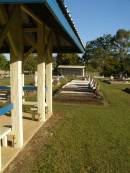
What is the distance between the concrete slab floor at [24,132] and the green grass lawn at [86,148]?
1.63 ft

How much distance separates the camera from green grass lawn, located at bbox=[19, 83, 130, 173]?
21.2ft

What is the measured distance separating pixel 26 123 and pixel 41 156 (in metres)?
3.34

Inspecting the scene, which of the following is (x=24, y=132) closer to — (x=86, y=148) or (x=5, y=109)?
(x=86, y=148)

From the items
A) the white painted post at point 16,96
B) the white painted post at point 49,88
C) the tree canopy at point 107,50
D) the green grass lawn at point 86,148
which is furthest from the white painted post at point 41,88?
the tree canopy at point 107,50

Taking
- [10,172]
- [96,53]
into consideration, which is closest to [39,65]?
[10,172]

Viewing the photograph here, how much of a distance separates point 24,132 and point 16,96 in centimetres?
205

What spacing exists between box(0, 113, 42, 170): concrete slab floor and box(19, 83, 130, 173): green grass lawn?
19.5 inches

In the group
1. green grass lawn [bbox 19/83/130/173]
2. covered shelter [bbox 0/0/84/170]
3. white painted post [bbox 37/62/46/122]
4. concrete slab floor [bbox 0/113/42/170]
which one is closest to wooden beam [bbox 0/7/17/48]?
covered shelter [bbox 0/0/84/170]

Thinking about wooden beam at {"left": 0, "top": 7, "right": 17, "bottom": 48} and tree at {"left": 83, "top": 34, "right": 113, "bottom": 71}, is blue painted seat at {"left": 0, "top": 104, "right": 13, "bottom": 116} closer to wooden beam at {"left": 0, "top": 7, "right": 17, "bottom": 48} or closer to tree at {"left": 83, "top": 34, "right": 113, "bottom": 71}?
wooden beam at {"left": 0, "top": 7, "right": 17, "bottom": 48}

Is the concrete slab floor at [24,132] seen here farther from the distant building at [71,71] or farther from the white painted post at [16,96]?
the distant building at [71,71]

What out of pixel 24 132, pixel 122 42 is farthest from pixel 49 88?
pixel 122 42

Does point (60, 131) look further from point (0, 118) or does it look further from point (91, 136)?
point (0, 118)

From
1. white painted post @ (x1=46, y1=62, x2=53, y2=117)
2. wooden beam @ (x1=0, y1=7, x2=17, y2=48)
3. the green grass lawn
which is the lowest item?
the green grass lawn

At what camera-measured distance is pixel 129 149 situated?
7824 millimetres
